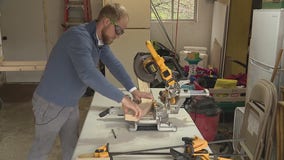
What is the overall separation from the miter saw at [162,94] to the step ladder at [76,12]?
11.2 ft

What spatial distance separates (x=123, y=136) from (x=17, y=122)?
2654 millimetres

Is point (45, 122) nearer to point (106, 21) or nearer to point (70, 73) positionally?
point (70, 73)

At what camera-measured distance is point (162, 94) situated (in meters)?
1.83

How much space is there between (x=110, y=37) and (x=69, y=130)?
75cm

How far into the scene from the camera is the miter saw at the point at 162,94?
1712 mm

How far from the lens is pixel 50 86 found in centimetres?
185

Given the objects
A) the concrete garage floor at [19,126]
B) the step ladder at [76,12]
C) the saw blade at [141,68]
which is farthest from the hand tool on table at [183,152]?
the step ladder at [76,12]

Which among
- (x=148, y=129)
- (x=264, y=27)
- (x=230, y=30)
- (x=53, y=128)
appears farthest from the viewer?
(x=230, y=30)

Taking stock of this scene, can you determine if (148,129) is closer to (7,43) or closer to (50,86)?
(50,86)

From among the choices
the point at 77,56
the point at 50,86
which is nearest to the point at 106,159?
the point at 77,56

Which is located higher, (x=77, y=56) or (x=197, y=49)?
(x=77, y=56)

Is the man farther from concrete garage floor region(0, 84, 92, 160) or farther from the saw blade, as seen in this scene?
concrete garage floor region(0, 84, 92, 160)

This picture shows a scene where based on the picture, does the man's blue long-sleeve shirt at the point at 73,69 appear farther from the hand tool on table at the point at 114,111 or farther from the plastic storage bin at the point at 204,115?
the plastic storage bin at the point at 204,115

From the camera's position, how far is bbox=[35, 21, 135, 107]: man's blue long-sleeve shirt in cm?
156
